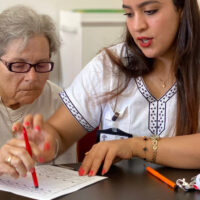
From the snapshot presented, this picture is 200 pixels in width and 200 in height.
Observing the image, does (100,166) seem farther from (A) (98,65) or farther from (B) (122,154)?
(A) (98,65)

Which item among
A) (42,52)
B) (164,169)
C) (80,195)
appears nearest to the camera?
(80,195)

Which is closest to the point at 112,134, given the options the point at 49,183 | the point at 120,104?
the point at 120,104

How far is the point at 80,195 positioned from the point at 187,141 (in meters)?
0.46

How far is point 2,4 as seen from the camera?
2684mm

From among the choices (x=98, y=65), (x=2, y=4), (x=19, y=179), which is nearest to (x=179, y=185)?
(x=19, y=179)

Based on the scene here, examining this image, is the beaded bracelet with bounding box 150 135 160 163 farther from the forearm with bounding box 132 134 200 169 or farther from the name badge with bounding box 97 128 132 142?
the name badge with bounding box 97 128 132 142

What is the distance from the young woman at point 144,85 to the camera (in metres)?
1.37

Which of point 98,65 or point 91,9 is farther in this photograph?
point 91,9

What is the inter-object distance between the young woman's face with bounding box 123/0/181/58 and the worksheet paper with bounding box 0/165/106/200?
0.52m

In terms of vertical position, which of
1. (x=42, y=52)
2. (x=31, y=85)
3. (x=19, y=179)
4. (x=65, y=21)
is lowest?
(x=19, y=179)

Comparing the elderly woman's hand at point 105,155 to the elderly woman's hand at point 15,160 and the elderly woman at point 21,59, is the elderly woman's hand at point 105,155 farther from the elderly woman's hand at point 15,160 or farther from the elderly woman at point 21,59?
the elderly woman at point 21,59

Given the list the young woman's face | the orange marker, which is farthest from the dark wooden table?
the young woman's face

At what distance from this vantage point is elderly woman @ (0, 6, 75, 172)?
149 cm

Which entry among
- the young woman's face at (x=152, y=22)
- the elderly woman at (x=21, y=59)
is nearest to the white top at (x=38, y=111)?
the elderly woman at (x=21, y=59)
